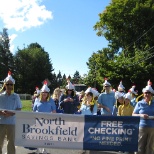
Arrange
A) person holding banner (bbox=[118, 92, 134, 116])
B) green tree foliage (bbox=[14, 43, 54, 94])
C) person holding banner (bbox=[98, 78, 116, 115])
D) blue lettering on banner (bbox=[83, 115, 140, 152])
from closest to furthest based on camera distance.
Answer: blue lettering on banner (bbox=[83, 115, 140, 152]), person holding banner (bbox=[118, 92, 134, 116]), person holding banner (bbox=[98, 78, 116, 115]), green tree foliage (bbox=[14, 43, 54, 94])

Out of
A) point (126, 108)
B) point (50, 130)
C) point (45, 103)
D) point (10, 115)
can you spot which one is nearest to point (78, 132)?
point (50, 130)

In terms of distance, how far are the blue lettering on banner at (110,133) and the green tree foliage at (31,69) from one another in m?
74.7

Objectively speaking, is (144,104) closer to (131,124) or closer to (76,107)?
(131,124)

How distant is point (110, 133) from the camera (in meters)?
7.62

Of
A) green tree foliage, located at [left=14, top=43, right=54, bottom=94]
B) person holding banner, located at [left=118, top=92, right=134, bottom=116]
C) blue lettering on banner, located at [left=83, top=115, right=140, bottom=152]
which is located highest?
green tree foliage, located at [left=14, top=43, right=54, bottom=94]

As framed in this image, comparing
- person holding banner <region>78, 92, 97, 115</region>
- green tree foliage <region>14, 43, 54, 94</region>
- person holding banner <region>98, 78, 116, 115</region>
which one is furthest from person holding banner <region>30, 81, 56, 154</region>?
green tree foliage <region>14, 43, 54, 94</region>

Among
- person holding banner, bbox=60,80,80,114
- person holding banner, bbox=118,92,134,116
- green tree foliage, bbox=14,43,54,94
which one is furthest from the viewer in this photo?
green tree foliage, bbox=14,43,54,94

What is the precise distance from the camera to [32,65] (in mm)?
85000

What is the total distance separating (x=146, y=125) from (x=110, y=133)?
1026mm

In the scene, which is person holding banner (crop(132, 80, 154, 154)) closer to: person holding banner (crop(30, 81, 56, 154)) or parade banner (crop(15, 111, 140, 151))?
parade banner (crop(15, 111, 140, 151))

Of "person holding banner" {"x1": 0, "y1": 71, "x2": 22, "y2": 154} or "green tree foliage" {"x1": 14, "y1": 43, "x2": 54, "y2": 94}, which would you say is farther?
"green tree foliage" {"x1": 14, "y1": 43, "x2": 54, "y2": 94}

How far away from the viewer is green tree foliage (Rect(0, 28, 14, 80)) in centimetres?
8925

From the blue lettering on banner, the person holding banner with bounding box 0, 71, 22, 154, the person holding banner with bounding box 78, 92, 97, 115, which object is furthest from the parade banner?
the person holding banner with bounding box 78, 92, 97, 115

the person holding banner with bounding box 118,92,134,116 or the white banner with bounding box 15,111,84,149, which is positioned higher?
the person holding banner with bounding box 118,92,134,116
